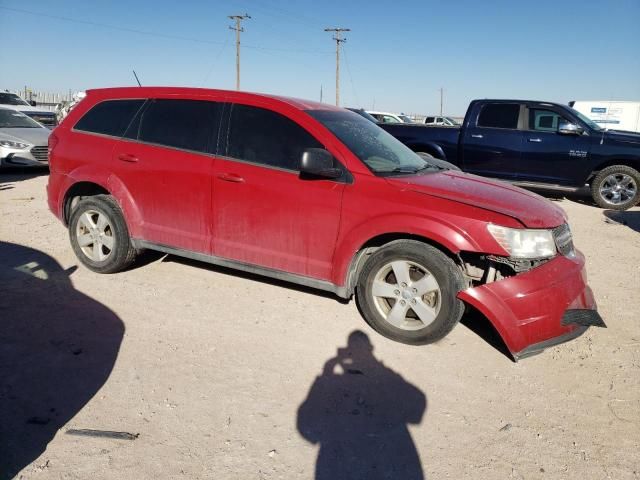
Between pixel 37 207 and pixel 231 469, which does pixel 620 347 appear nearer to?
pixel 231 469

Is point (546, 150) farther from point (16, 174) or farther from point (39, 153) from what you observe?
point (16, 174)

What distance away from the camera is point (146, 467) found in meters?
2.28

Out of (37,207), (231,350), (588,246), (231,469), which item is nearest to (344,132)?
(231,350)

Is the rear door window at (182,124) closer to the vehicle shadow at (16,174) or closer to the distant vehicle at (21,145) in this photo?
the vehicle shadow at (16,174)

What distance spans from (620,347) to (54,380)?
398cm

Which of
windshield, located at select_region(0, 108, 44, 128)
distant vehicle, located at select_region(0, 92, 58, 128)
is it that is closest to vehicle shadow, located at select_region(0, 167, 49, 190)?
windshield, located at select_region(0, 108, 44, 128)

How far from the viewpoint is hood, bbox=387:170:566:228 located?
3.31 meters

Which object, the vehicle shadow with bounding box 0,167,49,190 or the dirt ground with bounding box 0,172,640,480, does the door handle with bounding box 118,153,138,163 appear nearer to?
the dirt ground with bounding box 0,172,640,480

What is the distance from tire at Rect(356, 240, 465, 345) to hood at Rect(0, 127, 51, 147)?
9725mm

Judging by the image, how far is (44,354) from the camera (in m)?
3.20

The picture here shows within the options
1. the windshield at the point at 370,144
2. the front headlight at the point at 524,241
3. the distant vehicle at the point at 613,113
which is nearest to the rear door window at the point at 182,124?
the windshield at the point at 370,144

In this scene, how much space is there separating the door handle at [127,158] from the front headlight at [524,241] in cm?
309

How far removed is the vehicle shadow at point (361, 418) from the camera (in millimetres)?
2344

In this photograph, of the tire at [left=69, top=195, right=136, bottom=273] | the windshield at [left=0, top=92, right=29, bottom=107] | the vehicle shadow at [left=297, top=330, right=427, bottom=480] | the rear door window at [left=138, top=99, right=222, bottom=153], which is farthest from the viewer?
the windshield at [left=0, top=92, right=29, bottom=107]
